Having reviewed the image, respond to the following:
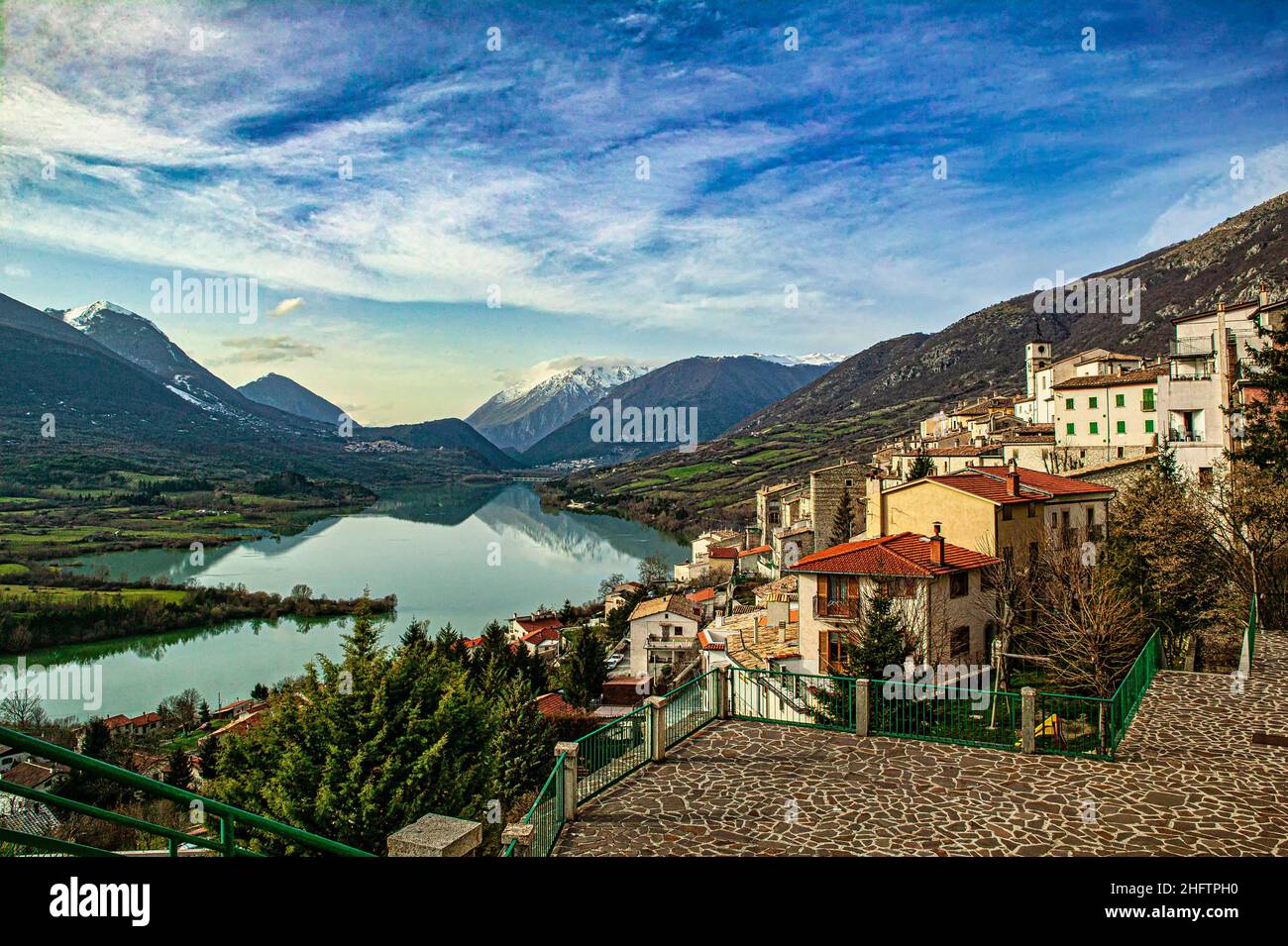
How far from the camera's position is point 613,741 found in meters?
9.12

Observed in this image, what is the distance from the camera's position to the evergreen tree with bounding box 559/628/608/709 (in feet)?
105

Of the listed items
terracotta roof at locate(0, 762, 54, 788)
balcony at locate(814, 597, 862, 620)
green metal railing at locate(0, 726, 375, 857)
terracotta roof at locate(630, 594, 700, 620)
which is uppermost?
green metal railing at locate(0, 726, 375, 857)

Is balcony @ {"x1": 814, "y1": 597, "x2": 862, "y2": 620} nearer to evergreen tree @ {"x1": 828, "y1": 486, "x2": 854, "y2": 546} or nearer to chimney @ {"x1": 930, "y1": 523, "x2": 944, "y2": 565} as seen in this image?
chimney @ {"x1": 930, "y1": 523, "x2": 944, "y2": 565}

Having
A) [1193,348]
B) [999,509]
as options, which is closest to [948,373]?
[1193,348]

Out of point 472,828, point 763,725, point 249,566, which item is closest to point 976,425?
point 763,725

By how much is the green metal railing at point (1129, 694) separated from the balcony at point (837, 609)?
28.7ft

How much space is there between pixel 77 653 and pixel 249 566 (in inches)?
1100

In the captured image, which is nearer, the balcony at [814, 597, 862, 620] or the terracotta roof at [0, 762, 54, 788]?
the balcony at [814, 597, 862, 620]

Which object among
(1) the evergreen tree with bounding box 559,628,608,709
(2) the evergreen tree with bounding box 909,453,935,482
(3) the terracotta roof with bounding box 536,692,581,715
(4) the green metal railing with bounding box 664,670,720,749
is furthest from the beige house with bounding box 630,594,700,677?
(4) the green metal railing with bounding box 664,670,720,749

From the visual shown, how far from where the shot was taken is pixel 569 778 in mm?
7625

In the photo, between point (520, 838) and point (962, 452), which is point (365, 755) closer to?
point (520, 838)

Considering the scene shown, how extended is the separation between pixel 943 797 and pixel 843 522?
127 ft

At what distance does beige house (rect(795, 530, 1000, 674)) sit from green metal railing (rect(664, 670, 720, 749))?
32.8 feet

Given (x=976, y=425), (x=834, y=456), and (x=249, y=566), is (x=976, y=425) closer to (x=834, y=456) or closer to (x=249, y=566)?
(x=834, y=456)
